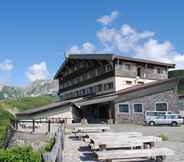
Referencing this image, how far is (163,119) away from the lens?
→ 91.4 ft

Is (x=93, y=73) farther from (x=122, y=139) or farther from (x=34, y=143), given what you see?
(x=122, y=139)

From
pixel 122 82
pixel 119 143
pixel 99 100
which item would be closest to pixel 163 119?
pixel 99 100

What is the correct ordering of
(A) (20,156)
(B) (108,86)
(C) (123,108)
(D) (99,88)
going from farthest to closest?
(D) (99,88) → (B) (108,86) → (C) (123,108) → (A) (20,156)

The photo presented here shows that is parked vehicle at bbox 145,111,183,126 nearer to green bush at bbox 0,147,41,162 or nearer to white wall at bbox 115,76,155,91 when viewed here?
white wall at bbox 115,76,155,91

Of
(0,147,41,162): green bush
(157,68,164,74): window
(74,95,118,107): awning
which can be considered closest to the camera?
(0,147,41,162): green bush

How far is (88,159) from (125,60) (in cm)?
2709

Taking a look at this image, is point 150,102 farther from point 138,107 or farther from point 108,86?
point 108,86

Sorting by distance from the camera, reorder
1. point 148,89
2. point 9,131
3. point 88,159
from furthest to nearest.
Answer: point 148,89 → point 9,131 → point 88,159

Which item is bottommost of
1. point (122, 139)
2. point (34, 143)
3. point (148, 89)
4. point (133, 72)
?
point (34, 143)

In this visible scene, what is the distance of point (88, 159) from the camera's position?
951cm

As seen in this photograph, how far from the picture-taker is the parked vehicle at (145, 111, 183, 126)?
2764 centimetres

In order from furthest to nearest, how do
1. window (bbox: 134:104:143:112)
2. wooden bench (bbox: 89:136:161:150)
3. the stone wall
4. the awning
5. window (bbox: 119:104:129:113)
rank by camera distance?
the awning → window (bbox: 119:104:129:113) → window (bbox: 134:104:143:112) → the stone wall → wooden bench (bbox: 89:136:161:150)

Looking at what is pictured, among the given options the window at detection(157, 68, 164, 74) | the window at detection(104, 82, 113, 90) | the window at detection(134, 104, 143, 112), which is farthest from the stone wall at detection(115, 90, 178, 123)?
the window at detection(157, 68, 164, 74)

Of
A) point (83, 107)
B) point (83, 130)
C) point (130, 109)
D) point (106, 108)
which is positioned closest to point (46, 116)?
point (83, 107)
